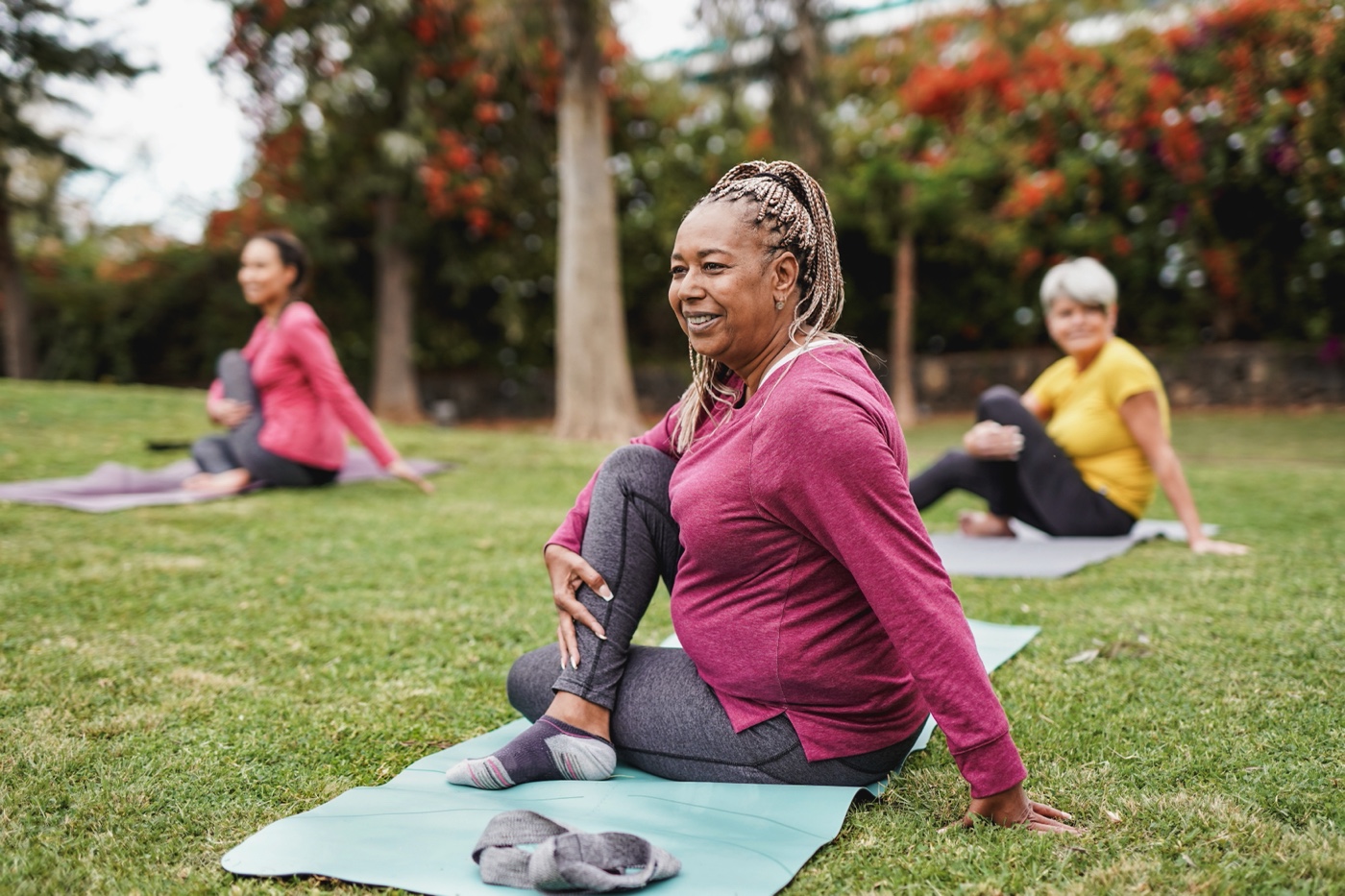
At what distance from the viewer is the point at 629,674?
243 cm

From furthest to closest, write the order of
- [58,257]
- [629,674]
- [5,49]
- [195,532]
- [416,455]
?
1. [58,257]
2. [5,49]
3. [416,455]
4. [195,532]
5. [629,674]

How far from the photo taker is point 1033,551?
16.7 ft

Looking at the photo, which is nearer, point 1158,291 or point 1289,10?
point 1289,10

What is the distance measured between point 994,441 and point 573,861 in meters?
3.62

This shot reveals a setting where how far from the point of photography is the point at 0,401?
934 centimetres

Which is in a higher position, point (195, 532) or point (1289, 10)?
point (1289, 10)

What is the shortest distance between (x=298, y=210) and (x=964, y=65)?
31.1 ft

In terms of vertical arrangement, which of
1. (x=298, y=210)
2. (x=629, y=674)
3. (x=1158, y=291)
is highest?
(x=298, y=210)

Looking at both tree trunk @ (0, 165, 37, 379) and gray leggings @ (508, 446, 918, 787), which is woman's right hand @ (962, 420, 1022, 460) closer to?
gray leggings @ (508, 446, 918, 787)

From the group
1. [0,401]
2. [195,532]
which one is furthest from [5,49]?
[195,532]

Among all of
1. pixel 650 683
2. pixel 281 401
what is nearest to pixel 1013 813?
pixel 650 683

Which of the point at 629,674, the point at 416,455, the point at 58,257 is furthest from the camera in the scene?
the point at 58,257

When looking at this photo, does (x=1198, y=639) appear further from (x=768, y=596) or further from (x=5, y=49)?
(x=5, y=49)

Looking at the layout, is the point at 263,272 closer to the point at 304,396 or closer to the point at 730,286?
the point at 304,396
